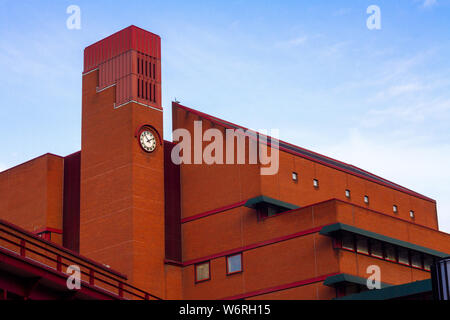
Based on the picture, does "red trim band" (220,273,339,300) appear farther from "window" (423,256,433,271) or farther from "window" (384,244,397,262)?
"window" (423,256,433,271)

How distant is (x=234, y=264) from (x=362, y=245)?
31.0 ft

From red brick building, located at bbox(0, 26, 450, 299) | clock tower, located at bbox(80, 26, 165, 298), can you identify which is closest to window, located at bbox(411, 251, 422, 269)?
red brick building, located at bbox(0, 26, 450, 299)

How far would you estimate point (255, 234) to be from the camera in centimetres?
5956

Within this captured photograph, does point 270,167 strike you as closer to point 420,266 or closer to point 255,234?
point 255,234

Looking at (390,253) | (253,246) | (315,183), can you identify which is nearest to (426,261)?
(390,253)

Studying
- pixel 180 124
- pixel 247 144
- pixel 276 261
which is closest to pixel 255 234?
pixel 276 261

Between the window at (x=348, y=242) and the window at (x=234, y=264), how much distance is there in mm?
8282

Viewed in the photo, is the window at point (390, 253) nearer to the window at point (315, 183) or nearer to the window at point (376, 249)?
the window at point (376, 249)

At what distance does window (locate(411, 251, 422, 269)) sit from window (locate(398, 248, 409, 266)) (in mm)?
662

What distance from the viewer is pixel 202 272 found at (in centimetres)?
6234

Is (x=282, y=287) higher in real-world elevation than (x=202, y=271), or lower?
lower

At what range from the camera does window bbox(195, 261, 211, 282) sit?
61.9 metres

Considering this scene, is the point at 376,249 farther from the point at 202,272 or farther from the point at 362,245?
the point at 202,272

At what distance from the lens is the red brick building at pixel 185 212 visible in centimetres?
5625
